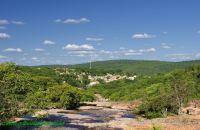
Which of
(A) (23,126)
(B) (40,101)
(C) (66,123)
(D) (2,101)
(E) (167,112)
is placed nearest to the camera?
(D) (2,101)

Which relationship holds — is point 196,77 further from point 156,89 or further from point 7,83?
point 7,83

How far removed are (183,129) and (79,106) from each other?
205 ft

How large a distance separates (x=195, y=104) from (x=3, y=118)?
81.8m

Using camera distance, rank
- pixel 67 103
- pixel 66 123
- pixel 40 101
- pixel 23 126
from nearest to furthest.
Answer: pixel 40 101 < pixel 23 126 < pixel 66 123 < pixel 67 103

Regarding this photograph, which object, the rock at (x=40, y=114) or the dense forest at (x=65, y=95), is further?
the rock at (x=40, y=114)

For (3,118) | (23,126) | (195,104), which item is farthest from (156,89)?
(3,118)

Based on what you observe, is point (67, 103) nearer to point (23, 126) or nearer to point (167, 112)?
point (167, 112)

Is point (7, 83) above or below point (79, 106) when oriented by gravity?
above

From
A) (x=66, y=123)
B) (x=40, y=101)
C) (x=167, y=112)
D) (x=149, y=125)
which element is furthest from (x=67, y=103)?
(x=40, y=101)

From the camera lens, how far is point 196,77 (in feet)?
561

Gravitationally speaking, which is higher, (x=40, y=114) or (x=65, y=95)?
(x=65, y=95)

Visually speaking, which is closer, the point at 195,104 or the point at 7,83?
the point at 7,83

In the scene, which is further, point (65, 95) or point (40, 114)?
point (65, 95)

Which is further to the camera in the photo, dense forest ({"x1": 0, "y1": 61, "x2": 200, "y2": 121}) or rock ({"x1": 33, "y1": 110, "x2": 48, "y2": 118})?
rock ({"x1": 33, "y1": 110, "x2": 48, "y2": 118})
